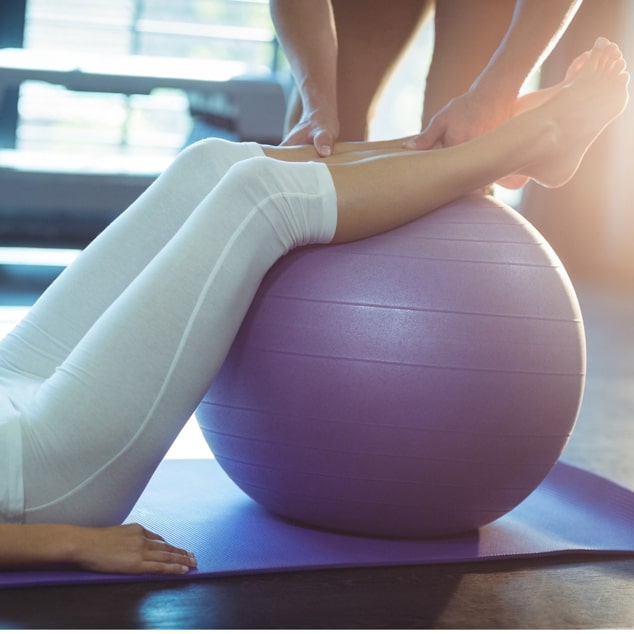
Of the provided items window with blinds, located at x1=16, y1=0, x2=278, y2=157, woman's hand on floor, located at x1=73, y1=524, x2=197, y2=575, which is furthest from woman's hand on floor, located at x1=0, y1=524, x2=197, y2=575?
window with blinds, located at x1=16, y1=0, x2=278, y2=157

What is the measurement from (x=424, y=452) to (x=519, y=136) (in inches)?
18.8

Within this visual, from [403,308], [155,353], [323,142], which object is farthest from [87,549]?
[323,142]

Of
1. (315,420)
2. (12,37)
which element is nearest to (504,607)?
(315,420)

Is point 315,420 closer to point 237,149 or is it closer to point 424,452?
point 424,452

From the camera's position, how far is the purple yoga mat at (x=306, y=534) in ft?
4.25

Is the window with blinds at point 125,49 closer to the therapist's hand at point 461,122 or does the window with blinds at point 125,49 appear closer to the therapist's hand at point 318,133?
the therapist's hand at point 318,133

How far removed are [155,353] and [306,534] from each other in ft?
1.35

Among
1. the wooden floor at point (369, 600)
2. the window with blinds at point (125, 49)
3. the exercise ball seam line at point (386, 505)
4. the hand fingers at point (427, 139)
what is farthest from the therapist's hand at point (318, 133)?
the window with blinds at point (125, 49)

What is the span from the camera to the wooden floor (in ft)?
3.62

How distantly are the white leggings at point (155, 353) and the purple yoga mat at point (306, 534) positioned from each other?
0.12m

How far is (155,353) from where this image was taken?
46.7 inches

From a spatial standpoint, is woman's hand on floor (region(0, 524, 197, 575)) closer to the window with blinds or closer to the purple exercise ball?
the purple exercise ball

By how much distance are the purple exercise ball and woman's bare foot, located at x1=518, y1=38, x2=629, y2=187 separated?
20 cm

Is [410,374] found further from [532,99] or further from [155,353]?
[532,99]
